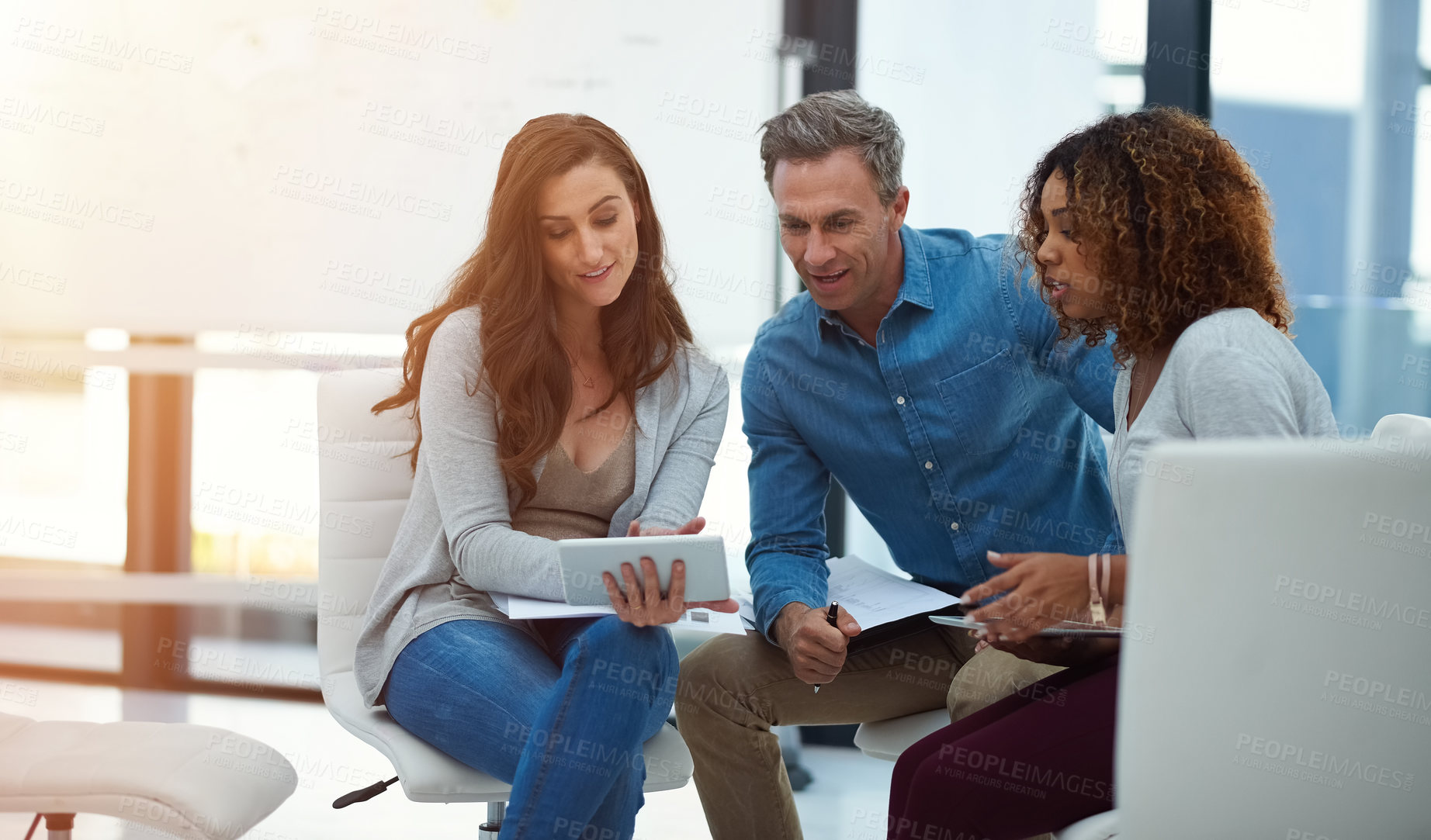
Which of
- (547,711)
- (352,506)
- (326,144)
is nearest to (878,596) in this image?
(547,711)

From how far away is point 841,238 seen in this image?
1763 millimetres

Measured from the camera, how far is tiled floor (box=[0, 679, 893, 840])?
2340mm

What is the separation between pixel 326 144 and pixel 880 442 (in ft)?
6.65

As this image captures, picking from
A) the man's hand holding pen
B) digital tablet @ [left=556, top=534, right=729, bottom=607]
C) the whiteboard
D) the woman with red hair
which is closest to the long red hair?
the woman with red hair

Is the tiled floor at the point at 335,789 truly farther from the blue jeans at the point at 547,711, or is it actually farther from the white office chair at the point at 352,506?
the blue jeans at the point at 547,711

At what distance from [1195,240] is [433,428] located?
3.46 feet

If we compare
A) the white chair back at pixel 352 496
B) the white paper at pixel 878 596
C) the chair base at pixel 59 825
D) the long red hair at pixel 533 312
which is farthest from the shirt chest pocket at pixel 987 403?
the chair base at pixel 59 825

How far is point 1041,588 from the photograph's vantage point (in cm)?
123

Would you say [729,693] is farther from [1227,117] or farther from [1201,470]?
[1227,117]

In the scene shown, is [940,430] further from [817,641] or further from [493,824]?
[493,824]

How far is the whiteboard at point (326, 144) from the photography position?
2.85 m

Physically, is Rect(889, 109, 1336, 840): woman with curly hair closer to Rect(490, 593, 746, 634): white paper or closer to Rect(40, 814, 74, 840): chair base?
Rect(490, 593, 746, 634): white paper

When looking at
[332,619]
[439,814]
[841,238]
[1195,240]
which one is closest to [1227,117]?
[841,238]

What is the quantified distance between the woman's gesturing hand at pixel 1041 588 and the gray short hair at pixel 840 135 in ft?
2.57
